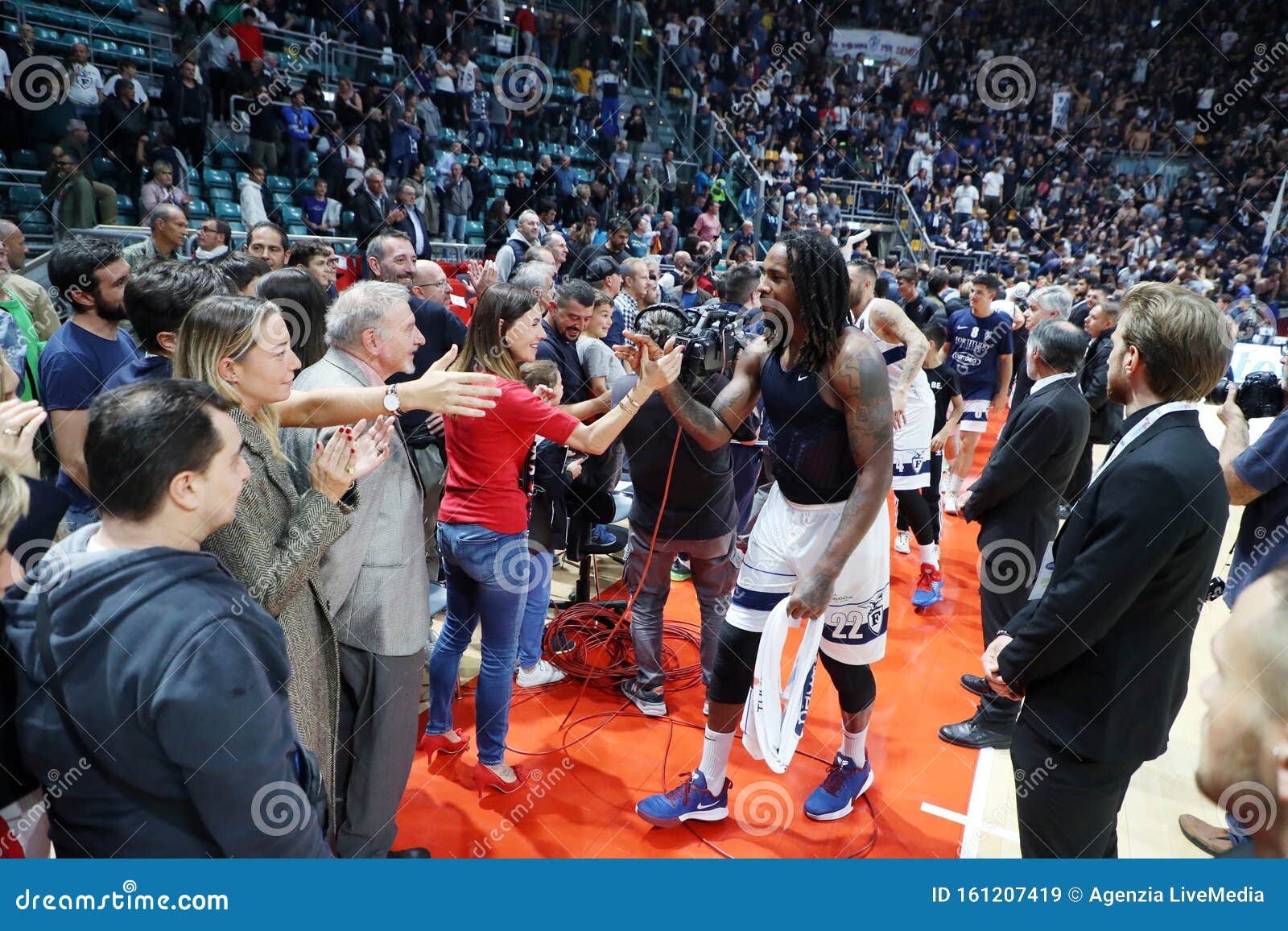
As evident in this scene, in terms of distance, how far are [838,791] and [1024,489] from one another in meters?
1.37

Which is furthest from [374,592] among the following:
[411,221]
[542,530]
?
[411,221]

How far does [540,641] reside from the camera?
3703mm

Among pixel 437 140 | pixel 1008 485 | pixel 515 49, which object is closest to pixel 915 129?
pixel 515 49

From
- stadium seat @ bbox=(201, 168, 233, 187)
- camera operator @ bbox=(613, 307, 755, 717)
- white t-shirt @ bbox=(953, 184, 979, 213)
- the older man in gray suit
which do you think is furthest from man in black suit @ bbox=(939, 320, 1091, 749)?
white t-shirt @ bbox=(953, 184, 979, 213)

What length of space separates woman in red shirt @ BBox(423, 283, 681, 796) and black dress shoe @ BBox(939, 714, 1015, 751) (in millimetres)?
1718

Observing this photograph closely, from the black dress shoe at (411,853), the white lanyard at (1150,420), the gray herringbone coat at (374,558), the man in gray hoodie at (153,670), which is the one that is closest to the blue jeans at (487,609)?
the black dress shoe at (411,853)

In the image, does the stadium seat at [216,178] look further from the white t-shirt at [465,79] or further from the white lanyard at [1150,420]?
the white lanyard at [1150,420]

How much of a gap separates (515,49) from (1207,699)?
13.3m

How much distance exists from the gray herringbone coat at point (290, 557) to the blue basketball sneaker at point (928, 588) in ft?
11.5

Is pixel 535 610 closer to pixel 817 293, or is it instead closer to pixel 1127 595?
pixel 817 293

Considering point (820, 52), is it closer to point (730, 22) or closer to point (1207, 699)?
point (730, 22)

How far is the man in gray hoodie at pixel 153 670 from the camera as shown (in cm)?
121

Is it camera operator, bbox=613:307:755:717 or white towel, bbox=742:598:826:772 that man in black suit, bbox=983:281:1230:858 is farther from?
camera operator, bbox=613:307:755:717

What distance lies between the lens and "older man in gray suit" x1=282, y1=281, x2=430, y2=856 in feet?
7.13
